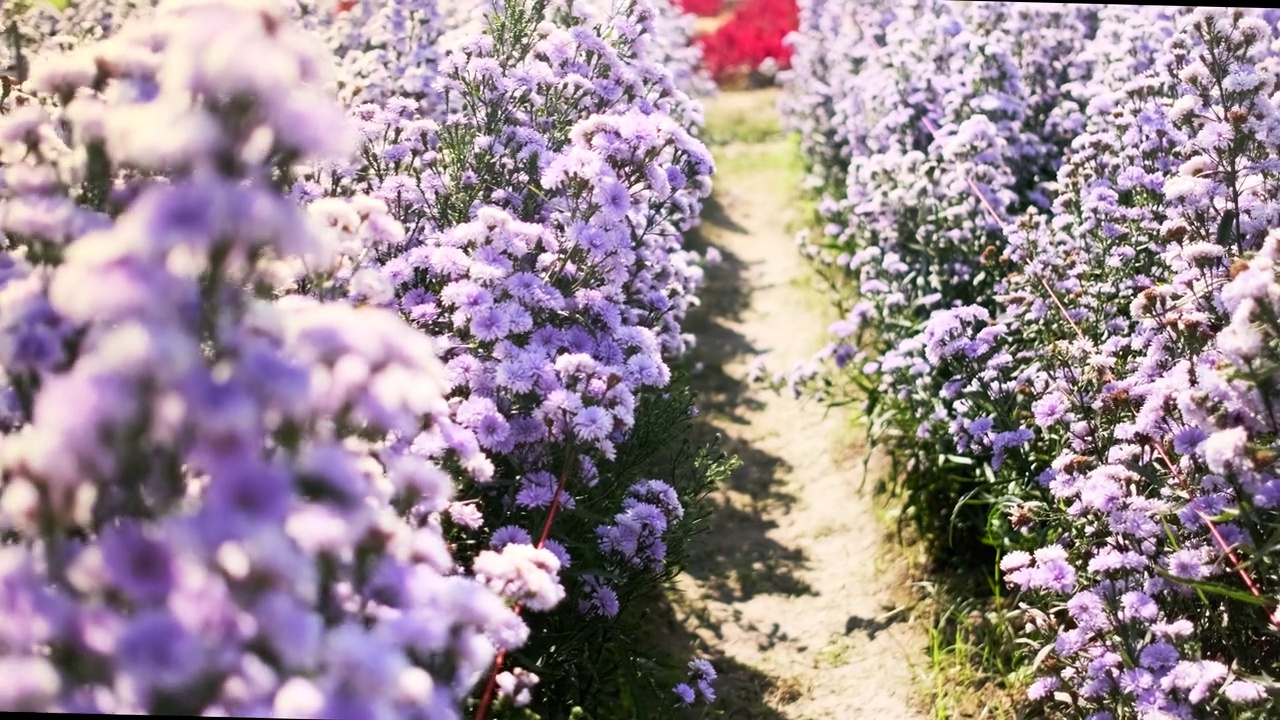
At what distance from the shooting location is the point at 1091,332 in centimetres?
253

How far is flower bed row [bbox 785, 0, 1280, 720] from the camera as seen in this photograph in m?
1.79

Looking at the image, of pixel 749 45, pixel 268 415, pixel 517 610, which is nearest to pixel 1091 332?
pixel 517 610

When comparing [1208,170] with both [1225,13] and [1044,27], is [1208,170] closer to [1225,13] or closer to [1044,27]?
[1225,13]

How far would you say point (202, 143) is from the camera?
973mm

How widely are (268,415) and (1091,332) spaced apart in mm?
2134

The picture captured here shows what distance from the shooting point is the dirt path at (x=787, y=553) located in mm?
2611

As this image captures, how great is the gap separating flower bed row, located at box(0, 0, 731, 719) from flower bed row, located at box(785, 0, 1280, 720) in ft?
2.94

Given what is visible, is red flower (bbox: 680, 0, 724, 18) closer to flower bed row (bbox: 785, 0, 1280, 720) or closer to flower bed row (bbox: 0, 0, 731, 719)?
flower bed row (bbox: 785, 0, 1280, 720)

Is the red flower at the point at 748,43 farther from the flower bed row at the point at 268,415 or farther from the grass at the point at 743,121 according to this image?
the flower bed row at the point at 268,415

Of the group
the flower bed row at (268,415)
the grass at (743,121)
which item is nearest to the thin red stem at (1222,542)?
the flower bed row at (268,415)

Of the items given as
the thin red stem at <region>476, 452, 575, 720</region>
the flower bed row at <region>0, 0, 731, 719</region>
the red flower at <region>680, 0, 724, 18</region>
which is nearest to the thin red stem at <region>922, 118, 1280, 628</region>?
the flower bed row at <region>0, 0, 731, 719</region>

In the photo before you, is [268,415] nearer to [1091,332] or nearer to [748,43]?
[1091,332]

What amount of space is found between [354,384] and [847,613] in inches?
85.6

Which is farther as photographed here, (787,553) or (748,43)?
(748,43)
